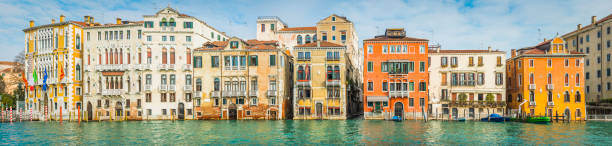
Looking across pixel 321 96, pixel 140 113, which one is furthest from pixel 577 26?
pixel 140 113

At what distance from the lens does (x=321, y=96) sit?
47.8 m

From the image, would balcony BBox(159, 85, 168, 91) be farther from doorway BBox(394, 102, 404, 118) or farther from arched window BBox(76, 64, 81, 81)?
doorway BBox(394, 102, 404, 118)

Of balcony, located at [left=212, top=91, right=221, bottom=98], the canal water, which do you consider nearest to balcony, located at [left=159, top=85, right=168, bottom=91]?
balcony, located at [left=212, top=91, right=221, bottom=98]

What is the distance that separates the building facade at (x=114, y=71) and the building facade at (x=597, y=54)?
4853 cm

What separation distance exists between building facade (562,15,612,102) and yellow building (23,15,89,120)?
56055 mm

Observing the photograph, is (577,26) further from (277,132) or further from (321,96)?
(277,132)

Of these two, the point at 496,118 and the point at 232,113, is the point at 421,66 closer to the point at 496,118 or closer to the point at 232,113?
the point at 496,118

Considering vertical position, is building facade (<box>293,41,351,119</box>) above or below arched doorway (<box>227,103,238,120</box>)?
above

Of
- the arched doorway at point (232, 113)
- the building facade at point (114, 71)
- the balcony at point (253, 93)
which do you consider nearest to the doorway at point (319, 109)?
the balcony at point (253, 93)

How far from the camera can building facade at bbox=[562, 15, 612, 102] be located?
165 ft

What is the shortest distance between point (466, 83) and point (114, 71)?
1505 inches

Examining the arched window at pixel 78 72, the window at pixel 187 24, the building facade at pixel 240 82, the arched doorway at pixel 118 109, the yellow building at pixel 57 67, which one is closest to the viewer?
the building facade at pixel 240 82

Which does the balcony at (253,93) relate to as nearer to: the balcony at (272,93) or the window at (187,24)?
the balcony at (272,93)

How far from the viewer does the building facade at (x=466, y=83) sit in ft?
158
